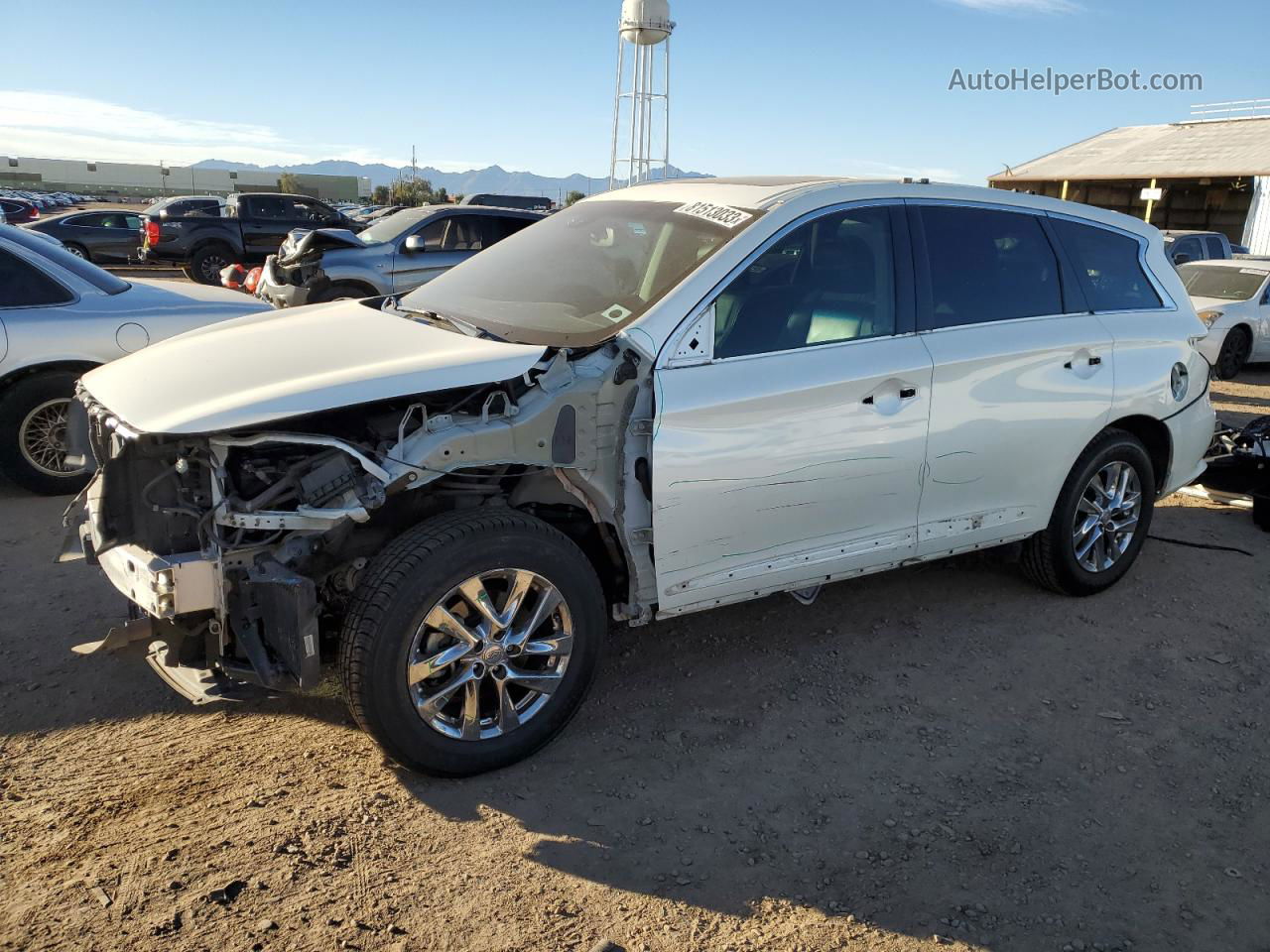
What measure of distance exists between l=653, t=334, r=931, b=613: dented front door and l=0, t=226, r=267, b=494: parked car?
13.4 feet

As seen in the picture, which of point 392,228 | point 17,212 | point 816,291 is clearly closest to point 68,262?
point 816,291

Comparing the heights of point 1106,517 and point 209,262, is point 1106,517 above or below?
below

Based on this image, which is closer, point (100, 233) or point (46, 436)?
point (46, 436)

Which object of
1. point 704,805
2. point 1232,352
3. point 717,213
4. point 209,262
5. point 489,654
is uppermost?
point 717,213

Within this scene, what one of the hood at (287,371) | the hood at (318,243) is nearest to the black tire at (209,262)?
the hood at (318,243)

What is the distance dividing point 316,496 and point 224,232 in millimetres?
18734

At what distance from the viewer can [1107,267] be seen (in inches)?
193

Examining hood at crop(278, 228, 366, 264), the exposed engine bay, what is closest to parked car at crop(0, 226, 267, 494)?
the exposed engine bay

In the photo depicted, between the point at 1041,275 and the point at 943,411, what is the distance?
1068 mm

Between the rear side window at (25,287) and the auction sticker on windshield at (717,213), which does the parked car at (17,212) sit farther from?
the auction sticker on windshield at (717,213)

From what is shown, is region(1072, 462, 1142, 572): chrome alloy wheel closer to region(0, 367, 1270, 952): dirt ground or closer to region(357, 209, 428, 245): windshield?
region(0, 367, 1270, 952): dirt ground

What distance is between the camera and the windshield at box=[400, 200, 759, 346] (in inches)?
146

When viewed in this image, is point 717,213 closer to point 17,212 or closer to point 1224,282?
point 1224,282

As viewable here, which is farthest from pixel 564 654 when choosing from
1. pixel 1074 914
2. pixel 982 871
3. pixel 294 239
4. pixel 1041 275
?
pixel 294 239
